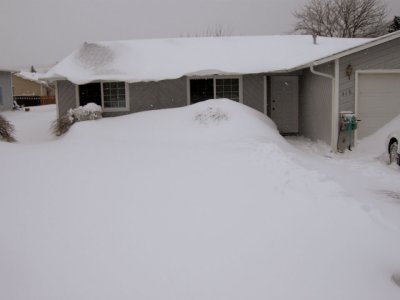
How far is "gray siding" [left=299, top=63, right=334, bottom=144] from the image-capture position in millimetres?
11891

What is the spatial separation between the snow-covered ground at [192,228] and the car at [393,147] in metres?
1.16

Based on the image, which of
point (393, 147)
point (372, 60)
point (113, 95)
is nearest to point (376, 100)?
point (372, 60)

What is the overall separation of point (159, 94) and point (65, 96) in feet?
12.4

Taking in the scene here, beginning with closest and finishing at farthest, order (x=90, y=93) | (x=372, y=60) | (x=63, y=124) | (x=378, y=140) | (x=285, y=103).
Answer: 1. (x=378, y=140)
2. (x=372, y=60)
3. (x=63, y=124)
4. (x=90, y=93)
5. (x=285, y=103)

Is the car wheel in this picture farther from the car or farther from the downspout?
the downspout

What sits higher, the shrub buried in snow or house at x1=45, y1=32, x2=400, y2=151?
house at x1=45, y1=32, x2=400, y2=151

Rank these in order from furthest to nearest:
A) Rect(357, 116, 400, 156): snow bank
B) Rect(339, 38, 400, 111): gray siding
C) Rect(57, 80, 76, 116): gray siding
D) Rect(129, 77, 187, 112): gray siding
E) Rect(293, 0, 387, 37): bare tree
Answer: Rect(293, 0, 387, 37): bare tree < Rect(57, 80, 76, 116): gray siding < Rect(129, 77, 187, 112): gray siding < Rect(339, 38, 400, 111): gray siding < Rect(357, 116, 400, 156): snow bank

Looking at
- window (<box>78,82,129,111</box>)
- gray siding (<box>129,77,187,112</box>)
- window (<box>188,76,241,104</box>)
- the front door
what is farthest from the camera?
the front door

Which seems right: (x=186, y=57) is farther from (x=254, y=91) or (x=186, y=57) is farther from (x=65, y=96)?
Answer: (x=65, y=96)

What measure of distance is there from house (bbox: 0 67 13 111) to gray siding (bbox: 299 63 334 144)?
25.3 m

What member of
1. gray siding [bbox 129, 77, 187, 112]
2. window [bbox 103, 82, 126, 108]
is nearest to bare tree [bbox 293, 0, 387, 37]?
gray siding [bbox 129, 77, 187, 112]

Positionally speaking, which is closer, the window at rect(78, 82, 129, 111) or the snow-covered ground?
the snow-covered ground

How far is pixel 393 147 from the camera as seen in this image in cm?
905

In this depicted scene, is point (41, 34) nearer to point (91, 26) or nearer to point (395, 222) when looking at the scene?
point (91, 26)
